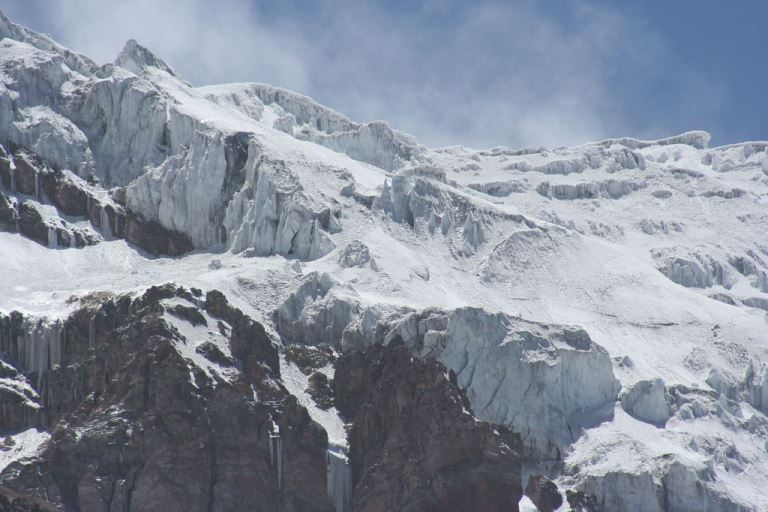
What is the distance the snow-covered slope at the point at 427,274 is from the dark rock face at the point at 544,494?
3192 mm

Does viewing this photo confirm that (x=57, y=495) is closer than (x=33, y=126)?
Yes

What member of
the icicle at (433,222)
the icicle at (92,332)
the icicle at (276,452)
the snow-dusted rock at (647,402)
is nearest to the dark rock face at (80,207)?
the icicle at (433,222)

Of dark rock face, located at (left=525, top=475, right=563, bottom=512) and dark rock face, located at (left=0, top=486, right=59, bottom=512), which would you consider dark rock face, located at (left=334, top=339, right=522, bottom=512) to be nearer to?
dark rock face, located at (left=525, top=475, right=563, bottom=512)

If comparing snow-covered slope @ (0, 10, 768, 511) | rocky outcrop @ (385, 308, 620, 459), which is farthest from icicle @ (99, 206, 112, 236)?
rocky outcrop @ (385, 308, 620, 459)

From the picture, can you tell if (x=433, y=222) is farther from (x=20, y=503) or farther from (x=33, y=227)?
(x=20, y=503)

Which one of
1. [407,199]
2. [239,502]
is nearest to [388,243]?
[407,199]

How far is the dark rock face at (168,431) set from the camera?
391 feet

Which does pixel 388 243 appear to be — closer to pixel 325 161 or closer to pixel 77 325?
pixel 325 161

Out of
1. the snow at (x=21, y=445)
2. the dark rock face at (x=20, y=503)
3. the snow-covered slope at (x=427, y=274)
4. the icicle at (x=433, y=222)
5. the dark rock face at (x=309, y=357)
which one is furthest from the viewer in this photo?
the icicle at (x=433, y=222)

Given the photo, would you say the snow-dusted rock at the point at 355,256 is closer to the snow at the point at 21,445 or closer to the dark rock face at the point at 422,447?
the dark rock face at the point at 422,447

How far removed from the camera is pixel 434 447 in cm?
12525

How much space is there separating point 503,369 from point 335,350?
13.3 meters

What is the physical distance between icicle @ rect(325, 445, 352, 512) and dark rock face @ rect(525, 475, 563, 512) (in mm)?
13466

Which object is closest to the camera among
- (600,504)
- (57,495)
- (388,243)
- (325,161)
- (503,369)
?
(57,495)
